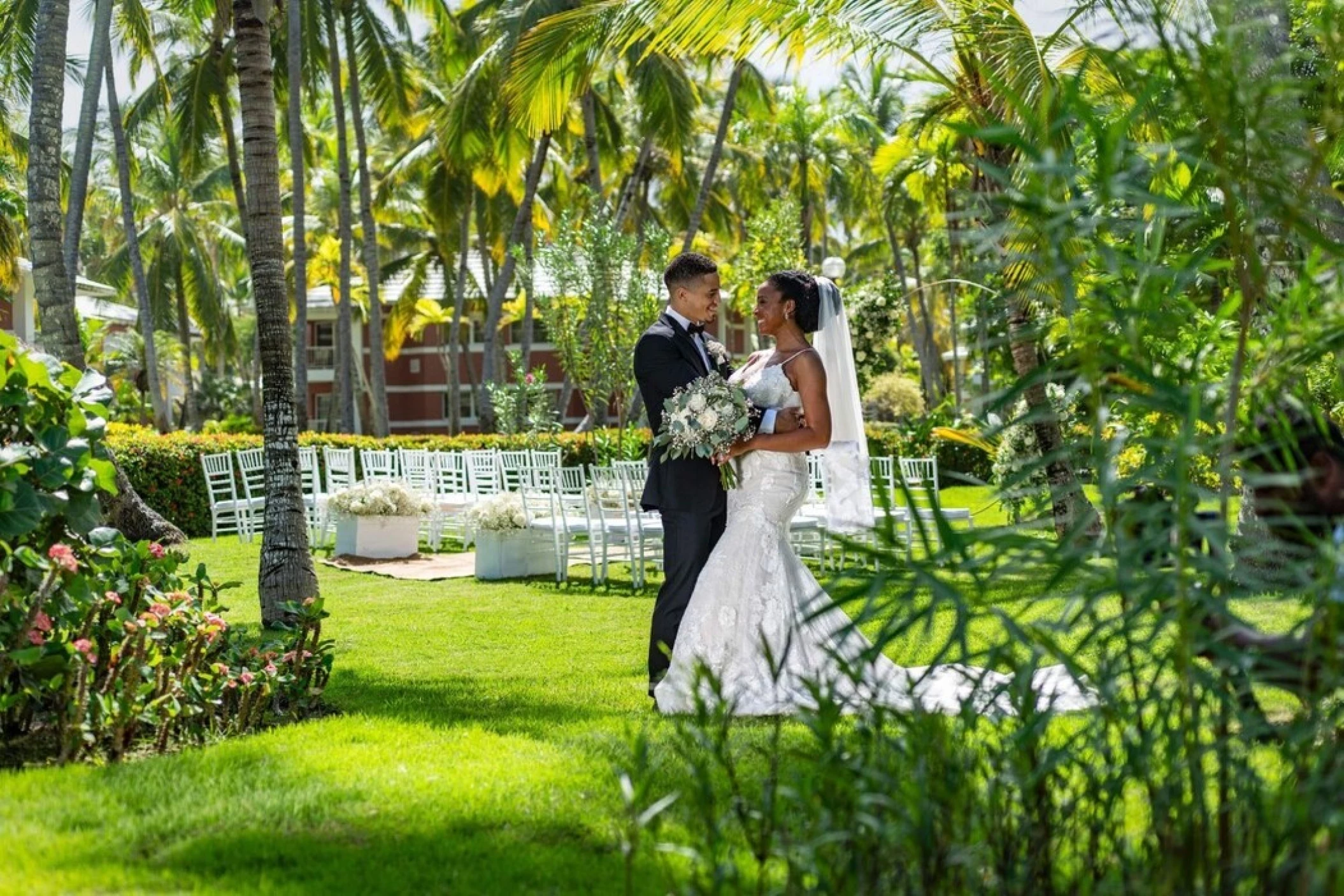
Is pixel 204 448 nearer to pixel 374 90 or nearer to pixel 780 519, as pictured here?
pixel 374 90

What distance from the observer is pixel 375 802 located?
443 cm

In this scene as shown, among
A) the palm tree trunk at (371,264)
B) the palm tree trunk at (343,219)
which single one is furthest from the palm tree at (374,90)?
the palm tree trunk at (343,219)

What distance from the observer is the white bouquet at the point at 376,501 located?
14.8 metres

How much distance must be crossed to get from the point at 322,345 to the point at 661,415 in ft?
145

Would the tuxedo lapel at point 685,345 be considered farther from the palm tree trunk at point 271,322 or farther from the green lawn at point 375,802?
the palm tree trunk at point 271,322

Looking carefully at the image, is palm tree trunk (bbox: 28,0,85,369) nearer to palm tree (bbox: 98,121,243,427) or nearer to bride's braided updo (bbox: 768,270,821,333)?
bride's braided updo (bbox: 768,270,821,333)

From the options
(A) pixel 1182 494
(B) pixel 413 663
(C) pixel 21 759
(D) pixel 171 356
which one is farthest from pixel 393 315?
(A) pixel 1182 494

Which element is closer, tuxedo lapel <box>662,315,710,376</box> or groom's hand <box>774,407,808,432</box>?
groom's hand <box>774,407,808,432</box>

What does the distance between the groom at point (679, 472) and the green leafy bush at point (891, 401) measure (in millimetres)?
32328

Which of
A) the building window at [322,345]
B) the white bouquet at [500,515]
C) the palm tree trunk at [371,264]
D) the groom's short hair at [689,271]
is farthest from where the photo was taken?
the building window at [322,345]

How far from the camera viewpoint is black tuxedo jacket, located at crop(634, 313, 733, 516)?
6.74 m

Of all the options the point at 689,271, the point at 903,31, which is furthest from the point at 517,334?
the point at 689,271

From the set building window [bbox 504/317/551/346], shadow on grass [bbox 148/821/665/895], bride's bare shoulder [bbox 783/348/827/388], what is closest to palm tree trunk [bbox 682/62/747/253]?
bride's bare shoulder [bbox 783/348/827/388]

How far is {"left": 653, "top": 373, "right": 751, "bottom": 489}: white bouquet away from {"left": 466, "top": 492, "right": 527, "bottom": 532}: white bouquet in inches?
268
